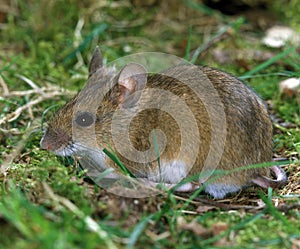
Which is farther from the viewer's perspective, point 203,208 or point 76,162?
point 76,162

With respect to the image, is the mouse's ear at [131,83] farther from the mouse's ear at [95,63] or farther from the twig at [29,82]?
the twig at [29,82]

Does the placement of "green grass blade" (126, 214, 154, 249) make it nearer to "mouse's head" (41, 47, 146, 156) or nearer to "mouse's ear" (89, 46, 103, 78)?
"mouse's head" (41, 47, 146, 156)

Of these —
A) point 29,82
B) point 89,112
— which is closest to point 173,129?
point 89,112

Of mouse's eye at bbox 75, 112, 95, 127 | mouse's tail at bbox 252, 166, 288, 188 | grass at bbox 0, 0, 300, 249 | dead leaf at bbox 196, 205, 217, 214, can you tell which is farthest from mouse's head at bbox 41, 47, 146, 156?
mouse's tail at bbox 252, 166, 288, 188

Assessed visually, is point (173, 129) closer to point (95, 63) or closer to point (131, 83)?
point (131, 83)

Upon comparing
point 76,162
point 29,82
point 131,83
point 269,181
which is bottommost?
point 269,181

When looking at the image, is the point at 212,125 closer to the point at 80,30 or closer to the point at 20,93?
the point at 20,93

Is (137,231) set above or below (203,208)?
above
